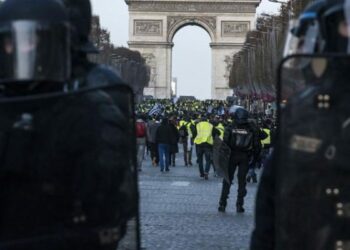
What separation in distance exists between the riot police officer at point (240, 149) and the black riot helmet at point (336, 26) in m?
11.0

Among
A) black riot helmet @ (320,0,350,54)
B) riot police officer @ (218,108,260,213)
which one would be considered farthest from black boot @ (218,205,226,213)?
black riot helmet @ (320,0,350,54)

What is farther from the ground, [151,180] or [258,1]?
[258,1]

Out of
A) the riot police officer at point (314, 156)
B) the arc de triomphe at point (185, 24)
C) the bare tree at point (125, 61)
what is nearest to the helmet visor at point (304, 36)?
the riot police officer at point (314, 156)

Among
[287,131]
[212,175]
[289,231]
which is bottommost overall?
[212,175]

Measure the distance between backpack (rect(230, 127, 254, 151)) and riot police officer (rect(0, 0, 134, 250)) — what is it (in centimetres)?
1115

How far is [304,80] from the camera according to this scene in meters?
3.04

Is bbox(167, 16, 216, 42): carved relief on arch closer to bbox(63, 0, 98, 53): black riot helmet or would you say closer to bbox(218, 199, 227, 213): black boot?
bbox(218, 199, 227, 213): black boot

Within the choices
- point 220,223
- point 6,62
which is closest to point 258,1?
point 220,223

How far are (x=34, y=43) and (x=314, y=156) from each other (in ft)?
2.96

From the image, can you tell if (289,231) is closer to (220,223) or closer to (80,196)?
(80,196)

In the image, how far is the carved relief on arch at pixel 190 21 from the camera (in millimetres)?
103188

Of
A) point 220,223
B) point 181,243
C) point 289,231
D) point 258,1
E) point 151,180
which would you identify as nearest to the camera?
point 289,231

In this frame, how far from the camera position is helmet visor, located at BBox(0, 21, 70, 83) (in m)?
3.29

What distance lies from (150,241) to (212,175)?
46.3 feet
